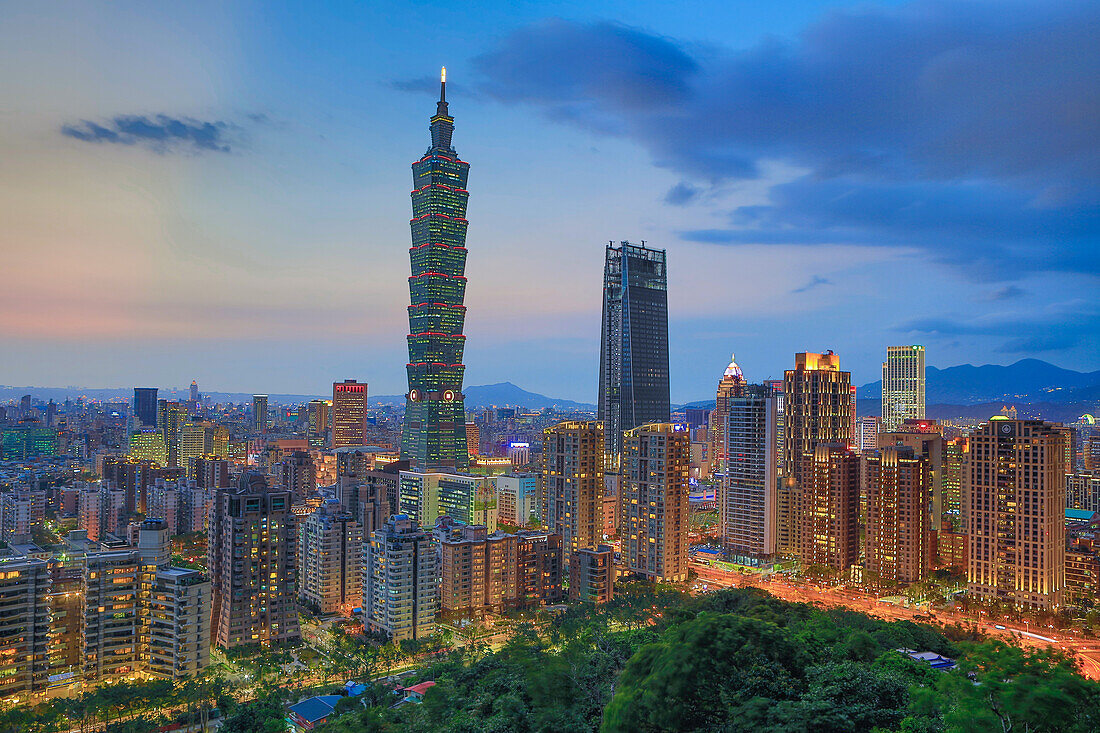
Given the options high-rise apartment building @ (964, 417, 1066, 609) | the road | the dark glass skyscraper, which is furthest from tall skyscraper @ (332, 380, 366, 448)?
high-rise apartment building @ (964, 417, 1066, 609)

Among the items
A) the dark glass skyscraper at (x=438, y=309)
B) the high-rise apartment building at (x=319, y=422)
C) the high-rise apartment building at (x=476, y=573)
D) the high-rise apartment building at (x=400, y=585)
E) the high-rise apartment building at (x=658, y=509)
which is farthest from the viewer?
the high-rise apartment building at (x=319, y=422)

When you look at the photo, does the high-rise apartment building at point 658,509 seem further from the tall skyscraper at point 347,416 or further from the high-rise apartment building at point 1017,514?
the tall skyscraper at point 347,416

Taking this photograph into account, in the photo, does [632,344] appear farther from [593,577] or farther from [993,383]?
[993,383]

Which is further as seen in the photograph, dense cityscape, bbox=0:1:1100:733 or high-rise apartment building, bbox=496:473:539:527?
high-rise apartment building, bbox=496:473:539:527

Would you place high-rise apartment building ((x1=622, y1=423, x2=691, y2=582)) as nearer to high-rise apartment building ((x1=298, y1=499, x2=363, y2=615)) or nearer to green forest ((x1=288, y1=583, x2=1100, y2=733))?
high-rise apartment building ((x1=298, y1=499, x2=363, y2=615))

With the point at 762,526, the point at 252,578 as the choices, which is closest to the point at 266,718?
the point at 252,578

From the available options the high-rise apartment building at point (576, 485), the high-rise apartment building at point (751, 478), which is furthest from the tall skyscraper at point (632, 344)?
the high-rise apartment building at point (576, 485)
